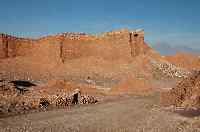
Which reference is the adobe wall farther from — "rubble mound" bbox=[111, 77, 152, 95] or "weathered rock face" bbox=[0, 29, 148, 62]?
"rubble mound" bbox=[111, 77, 152, 95]

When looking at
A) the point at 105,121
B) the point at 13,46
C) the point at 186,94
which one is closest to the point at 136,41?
the point at 13,46

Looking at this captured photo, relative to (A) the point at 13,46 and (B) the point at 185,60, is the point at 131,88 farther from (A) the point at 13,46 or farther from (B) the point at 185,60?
(B) the point at 185,60

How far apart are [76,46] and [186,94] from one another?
33.4m

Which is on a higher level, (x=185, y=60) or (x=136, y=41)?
(x=136, y=41)

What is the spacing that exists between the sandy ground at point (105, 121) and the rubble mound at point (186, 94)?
1259 mm

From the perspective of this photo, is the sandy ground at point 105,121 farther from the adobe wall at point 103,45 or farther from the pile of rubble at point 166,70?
the pile of rubble at point 166,70

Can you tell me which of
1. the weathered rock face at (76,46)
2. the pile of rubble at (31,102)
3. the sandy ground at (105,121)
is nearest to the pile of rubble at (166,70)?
the weathered rock face at (76,46)

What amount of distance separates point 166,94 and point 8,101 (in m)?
9.13

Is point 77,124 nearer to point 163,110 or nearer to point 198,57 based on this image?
point 163,110

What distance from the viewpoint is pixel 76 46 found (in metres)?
50.6

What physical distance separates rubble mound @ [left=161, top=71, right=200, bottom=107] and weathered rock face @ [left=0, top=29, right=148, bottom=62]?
1179 inches

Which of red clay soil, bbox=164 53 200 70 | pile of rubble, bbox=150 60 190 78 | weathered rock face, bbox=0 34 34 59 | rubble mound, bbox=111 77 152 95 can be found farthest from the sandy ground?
red clay soil, bbox=164 53 200 70

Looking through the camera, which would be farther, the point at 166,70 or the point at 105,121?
the point at 166,70

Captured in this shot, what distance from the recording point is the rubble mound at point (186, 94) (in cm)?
1730
